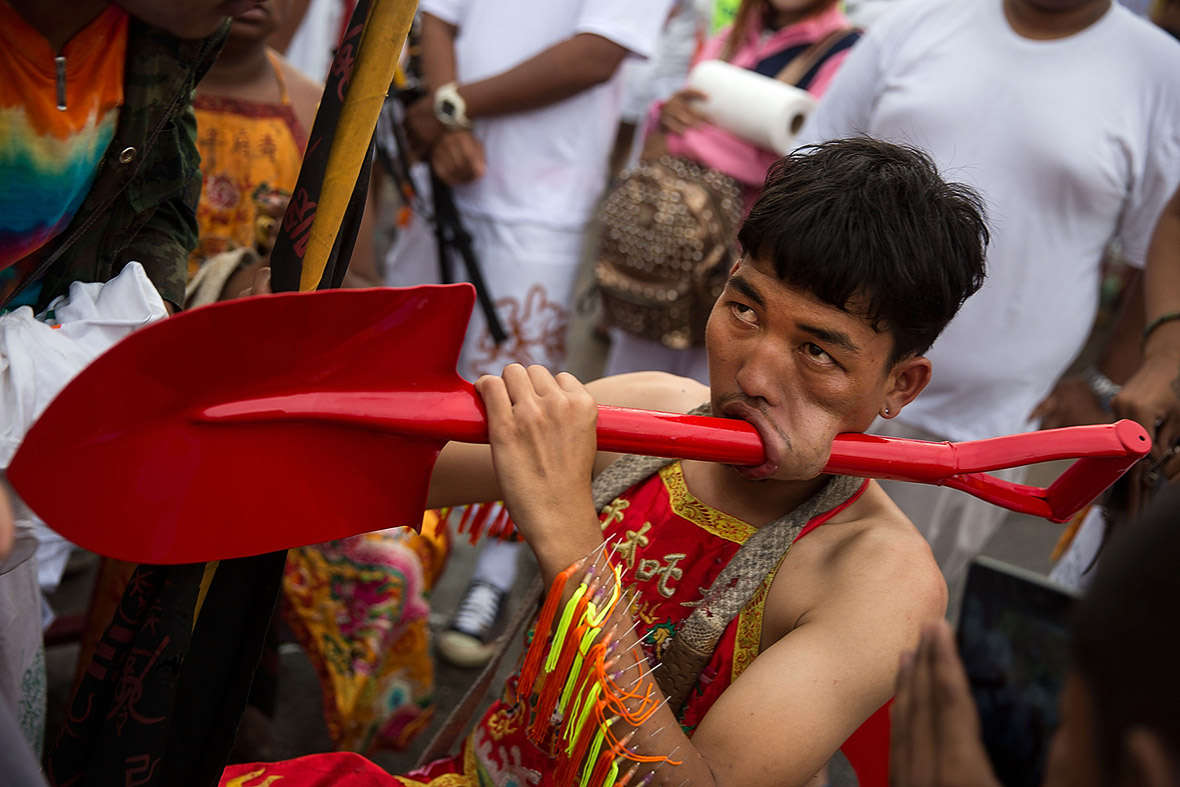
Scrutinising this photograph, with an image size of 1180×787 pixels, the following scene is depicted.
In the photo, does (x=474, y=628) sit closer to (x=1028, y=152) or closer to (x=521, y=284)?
(x=521, y=284)

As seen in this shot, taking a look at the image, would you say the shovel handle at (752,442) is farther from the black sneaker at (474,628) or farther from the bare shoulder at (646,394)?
the black sneaker at (474,628)

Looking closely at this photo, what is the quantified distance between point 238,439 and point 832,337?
0.69 metres

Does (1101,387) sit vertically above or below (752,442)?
below

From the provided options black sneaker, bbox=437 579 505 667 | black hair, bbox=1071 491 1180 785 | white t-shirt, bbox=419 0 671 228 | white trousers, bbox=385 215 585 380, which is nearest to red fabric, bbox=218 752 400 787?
black hair, bbox=1071 491 1180 785

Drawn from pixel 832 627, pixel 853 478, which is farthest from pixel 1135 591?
pixel 853 478

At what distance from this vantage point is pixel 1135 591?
2.03 ft

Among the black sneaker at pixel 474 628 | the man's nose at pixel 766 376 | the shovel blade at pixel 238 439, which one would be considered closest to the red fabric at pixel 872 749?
the man's nose at pixel 766 376

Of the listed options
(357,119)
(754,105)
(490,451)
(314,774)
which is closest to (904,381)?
(490,451)

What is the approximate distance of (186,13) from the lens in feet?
3.82

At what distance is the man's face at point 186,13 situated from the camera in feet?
3.76

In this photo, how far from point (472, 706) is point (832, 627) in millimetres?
538

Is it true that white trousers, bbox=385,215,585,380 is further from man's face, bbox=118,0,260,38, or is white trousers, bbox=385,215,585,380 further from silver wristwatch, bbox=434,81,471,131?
man's face, bbox=118,0,260,38

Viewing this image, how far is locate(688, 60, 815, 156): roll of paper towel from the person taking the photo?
255 centimetres

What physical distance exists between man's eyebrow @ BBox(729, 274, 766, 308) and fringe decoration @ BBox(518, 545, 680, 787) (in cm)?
37
